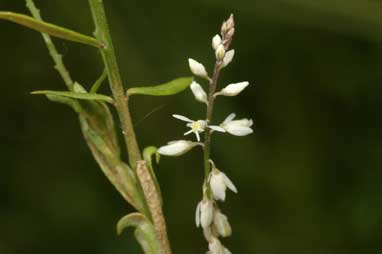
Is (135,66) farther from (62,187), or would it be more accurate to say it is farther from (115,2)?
(62,187)

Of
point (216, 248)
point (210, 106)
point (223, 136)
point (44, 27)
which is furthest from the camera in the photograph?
point (223, 136)

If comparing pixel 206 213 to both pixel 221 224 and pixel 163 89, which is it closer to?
pixel 221 224

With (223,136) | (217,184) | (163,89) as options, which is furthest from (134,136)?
(223,136)

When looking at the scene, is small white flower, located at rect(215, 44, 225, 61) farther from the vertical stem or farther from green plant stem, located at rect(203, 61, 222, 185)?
the vertical stem

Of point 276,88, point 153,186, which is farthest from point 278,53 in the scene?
point 153,186

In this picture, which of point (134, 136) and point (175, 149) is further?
point (175, 149)

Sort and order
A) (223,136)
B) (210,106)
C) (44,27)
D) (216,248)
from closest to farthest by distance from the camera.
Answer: (44,27) < (210,106) < (216,248) < (223,136)

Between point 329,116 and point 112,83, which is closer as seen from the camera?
point 112,83
